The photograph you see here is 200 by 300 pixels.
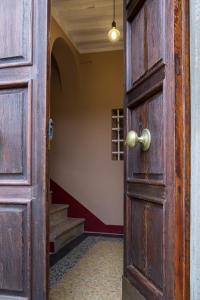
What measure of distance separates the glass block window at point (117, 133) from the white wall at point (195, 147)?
2.69 metres

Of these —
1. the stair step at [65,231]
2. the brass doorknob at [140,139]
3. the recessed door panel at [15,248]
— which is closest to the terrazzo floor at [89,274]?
the stair step at [65,231]

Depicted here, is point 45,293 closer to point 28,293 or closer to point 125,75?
point 28,293

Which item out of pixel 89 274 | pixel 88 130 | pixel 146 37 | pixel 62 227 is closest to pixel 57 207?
pixel 62 227

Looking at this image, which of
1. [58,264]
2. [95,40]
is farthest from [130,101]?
[95,40]

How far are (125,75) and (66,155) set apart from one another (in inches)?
97.1

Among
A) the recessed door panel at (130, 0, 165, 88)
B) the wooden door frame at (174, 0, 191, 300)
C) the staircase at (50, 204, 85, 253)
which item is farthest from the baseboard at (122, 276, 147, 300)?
the staircase at (50, 204, 85, 253)

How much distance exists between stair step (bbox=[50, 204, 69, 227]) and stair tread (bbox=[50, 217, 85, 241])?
0.05m

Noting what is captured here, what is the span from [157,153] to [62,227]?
88.2 inches

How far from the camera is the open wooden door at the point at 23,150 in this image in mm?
1005

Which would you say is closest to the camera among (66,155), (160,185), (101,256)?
(160,185)

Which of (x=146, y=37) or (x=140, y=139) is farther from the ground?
(x=146, y=37)

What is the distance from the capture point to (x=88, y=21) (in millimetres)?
2900

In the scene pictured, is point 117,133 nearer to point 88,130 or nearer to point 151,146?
point 88,130

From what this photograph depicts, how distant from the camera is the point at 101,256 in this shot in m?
2.37
